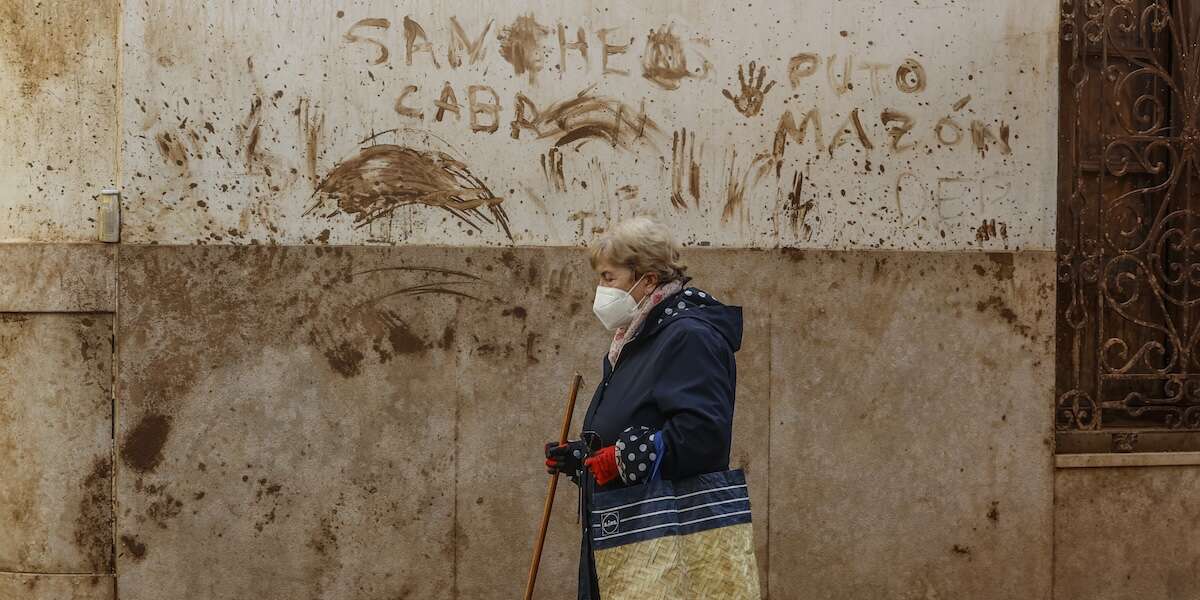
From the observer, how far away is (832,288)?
5.24 meters

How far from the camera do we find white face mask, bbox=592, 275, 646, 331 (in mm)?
3523

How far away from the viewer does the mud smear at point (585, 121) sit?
505 centimetres

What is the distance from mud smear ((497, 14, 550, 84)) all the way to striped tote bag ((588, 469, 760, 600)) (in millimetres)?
2323

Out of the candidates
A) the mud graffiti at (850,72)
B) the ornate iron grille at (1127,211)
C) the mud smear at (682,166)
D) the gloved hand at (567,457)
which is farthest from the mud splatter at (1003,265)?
the gloved hand at (567,457)

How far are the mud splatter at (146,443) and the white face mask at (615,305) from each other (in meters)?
2.32

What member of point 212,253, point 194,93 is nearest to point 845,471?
point 212,253

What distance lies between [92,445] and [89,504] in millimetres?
254

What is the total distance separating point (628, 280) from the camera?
11.6ft

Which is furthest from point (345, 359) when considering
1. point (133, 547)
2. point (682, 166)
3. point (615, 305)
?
point (615, 305)

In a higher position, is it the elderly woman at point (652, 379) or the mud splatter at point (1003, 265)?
the mud splatter at point (1003, 265)

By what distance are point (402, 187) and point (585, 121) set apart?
845 millimetres

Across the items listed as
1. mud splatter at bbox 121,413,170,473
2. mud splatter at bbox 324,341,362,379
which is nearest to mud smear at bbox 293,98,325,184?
mud splatter at bbox 324,341,362,379

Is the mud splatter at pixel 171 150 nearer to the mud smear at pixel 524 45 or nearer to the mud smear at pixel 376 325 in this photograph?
the mud smear at pixel 376 325

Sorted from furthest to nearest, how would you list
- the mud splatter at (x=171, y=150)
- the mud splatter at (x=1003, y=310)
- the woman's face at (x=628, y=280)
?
1. the mud splatter at (x=1003, y=310)
2. the mud splatter at (x=171, y=150)
3. the woman's face at (x=628, y=280)
